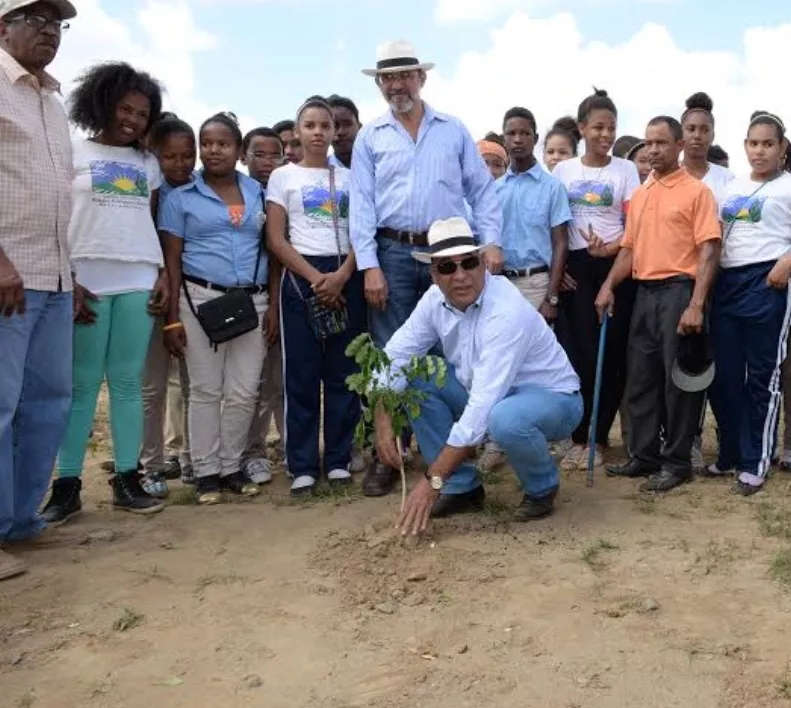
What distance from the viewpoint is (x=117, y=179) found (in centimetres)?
477

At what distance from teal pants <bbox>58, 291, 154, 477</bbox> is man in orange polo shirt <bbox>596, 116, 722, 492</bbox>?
2.83m

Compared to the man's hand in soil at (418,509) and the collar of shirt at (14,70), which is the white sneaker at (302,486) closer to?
the man's hand in soil at (418,509)

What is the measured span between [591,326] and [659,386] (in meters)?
0.62

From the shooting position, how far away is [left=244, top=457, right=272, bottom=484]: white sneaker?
225 inches

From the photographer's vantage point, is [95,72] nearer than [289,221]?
Yes

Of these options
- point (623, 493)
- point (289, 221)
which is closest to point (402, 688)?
point (623, 493)

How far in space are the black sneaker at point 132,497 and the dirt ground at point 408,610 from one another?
0.08 metres

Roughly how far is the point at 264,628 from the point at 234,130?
9.64 ft

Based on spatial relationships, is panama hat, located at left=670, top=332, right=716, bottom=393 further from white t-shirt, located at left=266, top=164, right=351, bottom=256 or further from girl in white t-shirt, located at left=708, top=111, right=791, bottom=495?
white t-shirt, located at left=266, top=164, right=351, bottom=256

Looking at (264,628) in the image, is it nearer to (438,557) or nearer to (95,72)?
(438,557)

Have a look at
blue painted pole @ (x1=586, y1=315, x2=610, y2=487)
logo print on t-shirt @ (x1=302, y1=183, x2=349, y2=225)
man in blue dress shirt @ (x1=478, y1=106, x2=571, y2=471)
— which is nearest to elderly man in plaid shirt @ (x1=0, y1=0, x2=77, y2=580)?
logo print on t-shirt @ (x1=302, y1=183, x2=349, y2=225)

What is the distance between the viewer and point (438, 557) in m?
4.17

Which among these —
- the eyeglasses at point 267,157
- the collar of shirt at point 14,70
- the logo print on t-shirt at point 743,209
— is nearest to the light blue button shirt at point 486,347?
the logo print on t-shirt at point 743,209

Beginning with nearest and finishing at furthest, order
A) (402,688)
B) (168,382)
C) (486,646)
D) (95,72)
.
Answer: (402,688), (486,646), (95,72), (168,382)
